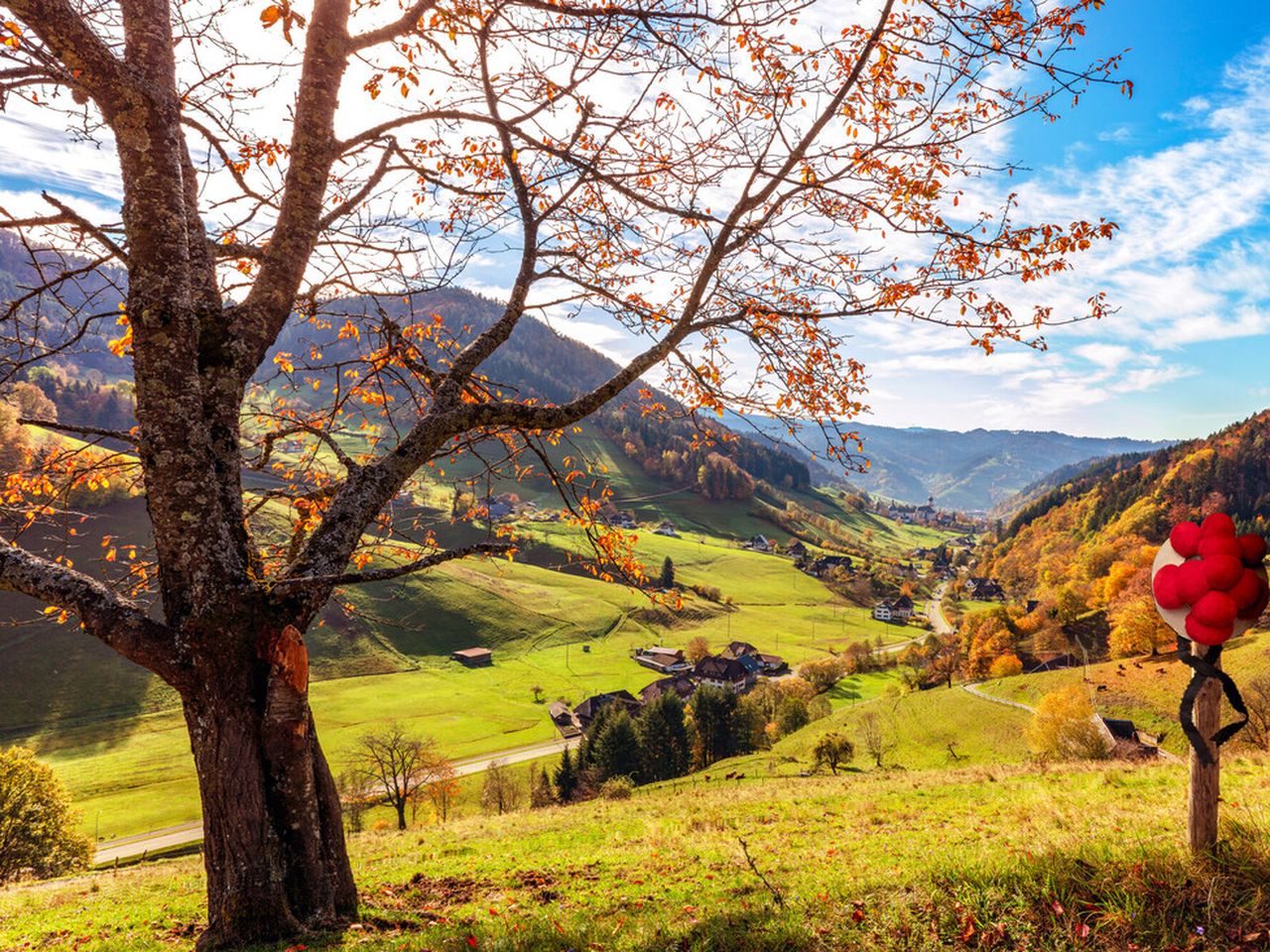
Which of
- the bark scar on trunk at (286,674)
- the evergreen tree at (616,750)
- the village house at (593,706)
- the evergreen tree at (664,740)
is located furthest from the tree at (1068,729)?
the bark scar on trunk at (286,674)

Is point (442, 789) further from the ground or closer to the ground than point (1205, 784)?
closer to the ground

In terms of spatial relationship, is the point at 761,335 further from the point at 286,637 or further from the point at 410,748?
the point at 410,748

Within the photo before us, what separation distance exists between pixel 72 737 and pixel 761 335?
9051cm

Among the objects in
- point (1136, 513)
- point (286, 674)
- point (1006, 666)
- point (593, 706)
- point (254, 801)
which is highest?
point (286, 674)

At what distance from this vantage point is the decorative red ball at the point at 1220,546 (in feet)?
14.0

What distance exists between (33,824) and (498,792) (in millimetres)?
29552

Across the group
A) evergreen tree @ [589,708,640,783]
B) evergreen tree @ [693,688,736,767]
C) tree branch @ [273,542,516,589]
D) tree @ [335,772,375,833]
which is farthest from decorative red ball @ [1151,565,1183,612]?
evergreen tree @ [693,688,736,767]

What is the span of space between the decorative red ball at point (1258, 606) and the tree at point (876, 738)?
53709 millimetres

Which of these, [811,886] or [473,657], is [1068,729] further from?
[473,657]

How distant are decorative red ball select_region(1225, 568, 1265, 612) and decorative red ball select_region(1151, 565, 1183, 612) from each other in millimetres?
294

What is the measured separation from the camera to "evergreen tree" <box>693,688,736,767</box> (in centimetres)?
6494

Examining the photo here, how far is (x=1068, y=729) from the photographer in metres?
42.6

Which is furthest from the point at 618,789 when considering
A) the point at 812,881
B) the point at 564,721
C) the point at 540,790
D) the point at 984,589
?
the point at 984,589

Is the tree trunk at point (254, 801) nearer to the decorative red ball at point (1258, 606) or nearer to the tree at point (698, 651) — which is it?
the decorative red ball at point (1258, 606)
